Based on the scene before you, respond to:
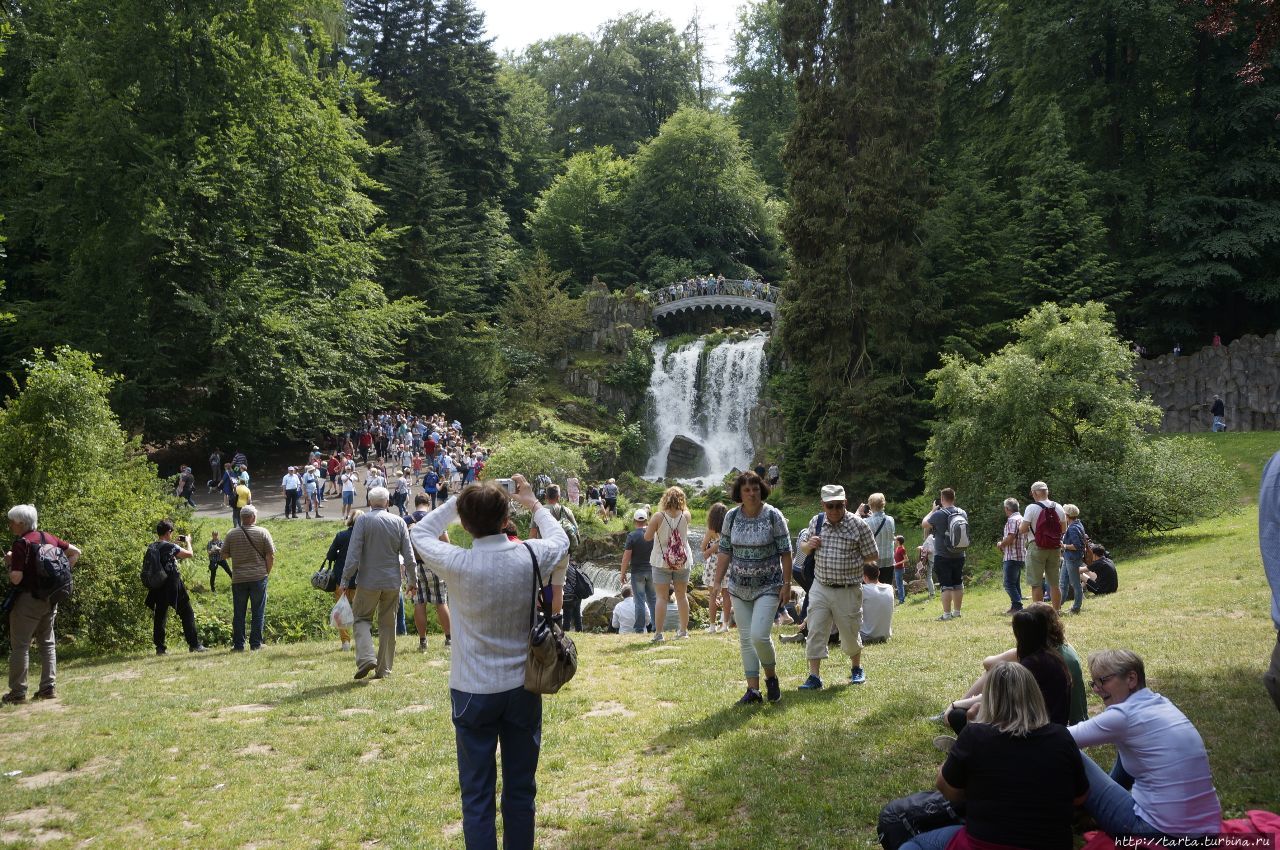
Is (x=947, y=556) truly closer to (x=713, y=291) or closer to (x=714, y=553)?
(x=714, y=553)

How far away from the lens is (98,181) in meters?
27.0

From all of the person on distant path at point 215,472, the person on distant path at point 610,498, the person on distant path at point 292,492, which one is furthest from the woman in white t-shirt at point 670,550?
the person on distant path at point 215,472

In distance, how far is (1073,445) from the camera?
18.7m

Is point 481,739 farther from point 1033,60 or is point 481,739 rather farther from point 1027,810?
point 1033,60

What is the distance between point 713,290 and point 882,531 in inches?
1310

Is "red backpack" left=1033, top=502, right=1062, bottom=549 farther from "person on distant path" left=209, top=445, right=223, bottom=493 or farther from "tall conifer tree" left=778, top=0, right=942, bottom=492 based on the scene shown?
"person on distant path" left=209, top=445, right=223, bottom=493

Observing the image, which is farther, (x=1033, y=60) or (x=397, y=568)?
(x=1033, y=60)

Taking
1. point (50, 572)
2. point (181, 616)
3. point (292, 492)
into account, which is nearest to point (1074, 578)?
point (50, 572)

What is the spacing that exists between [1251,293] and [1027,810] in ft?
105

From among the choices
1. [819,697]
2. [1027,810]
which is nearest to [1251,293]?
[819,697]

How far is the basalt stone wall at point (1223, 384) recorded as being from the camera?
2627 cm

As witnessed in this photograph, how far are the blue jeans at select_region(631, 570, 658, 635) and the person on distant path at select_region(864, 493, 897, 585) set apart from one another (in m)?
3.03

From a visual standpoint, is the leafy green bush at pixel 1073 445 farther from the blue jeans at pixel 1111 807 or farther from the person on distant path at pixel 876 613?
the blue jeans at pixel 1111 807

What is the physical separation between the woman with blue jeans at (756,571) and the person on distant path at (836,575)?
523 mm
